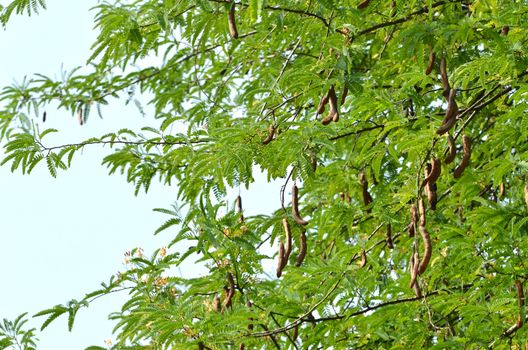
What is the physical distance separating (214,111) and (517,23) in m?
2.63

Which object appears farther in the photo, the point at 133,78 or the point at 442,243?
the point at 133,78

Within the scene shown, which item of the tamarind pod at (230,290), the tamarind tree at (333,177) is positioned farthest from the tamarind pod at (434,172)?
the tamarind pod at (230,290)

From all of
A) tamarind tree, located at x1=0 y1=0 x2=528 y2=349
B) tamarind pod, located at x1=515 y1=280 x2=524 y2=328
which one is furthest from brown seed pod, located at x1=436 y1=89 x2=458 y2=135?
tamarind pod, located at x1=515 y1=280 x2=524 y2=328

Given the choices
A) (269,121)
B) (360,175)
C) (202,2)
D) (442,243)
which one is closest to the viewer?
(202,2)

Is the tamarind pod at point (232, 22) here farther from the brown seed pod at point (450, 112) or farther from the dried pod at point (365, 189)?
the dried pod at point (365, 189)

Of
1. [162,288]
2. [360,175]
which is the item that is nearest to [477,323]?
[360,175]

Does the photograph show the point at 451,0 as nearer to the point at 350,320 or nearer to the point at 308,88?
the point at 308,88

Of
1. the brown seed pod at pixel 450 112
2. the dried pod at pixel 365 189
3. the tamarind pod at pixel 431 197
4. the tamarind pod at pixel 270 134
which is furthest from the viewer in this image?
the dried pod at pixel 365 189

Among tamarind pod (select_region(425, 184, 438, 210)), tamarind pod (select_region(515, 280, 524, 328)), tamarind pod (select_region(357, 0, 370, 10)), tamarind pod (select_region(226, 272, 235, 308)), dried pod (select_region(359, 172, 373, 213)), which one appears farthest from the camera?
dried pod (select_region(359, 172, 373, 213))

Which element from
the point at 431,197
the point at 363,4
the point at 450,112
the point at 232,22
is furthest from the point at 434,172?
the point at 232,22

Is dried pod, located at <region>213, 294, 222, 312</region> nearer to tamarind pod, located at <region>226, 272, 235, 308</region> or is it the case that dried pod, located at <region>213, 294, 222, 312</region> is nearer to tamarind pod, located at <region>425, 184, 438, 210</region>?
tamarind pod, located at <region>226, 272, 235, 308</region>

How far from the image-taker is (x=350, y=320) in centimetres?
583

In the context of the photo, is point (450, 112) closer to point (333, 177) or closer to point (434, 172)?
point (434, 172)

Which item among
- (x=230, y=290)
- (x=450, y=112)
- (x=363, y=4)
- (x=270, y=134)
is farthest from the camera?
(x=230, y=290)
